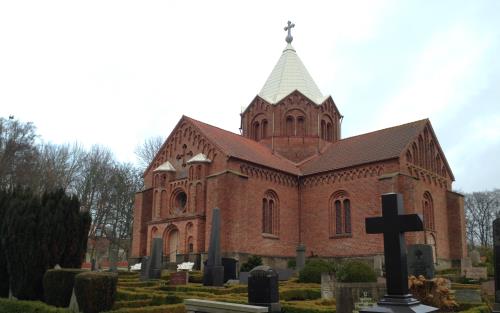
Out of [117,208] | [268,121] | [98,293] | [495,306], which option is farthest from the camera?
[117,208]

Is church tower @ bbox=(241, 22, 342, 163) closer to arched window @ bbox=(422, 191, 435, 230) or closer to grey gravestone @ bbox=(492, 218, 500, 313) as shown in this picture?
arched window @ bbox=(422, 191, 435, 230)

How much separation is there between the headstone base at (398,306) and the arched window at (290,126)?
92.3ft

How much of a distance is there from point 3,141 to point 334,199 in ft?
76.2

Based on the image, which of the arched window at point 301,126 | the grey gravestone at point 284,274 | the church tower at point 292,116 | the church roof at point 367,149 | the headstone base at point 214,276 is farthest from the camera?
the arched window at point 301,126

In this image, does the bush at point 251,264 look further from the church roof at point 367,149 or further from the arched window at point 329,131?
A: the arched window at point 329,131

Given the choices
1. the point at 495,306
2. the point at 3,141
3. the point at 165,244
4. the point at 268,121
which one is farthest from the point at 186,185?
the point at 495,306

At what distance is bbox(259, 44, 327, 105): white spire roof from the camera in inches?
1432

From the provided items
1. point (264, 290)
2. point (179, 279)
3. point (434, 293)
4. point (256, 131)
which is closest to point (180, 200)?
point (256, 131)

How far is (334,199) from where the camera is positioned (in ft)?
97.9

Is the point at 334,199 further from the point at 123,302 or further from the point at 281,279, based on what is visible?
the point at 123,302

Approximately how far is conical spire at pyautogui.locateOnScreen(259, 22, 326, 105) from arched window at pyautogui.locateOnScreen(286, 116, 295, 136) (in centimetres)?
174

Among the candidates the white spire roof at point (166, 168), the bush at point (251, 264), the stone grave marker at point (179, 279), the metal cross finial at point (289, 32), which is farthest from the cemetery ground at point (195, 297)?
the metal cross finial at point (289, 32)

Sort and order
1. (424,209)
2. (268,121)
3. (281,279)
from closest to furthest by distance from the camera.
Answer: (281,279) < (424,209) < (268,121)

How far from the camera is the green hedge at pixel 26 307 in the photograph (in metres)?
11.3
